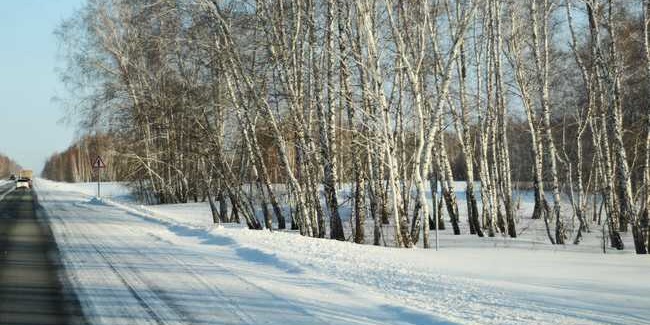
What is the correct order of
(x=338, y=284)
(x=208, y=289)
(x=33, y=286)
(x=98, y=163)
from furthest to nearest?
(x=98, y=163) < (x=33, y=286) < (x=338, y=284) < (x=208, y=289)

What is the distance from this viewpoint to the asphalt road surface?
235 inches

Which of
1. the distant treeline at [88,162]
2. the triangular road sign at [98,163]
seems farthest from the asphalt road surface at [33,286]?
the triangular road sign at [98,163]

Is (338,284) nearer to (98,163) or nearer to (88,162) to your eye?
(98,163)

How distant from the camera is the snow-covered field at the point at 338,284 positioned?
5.77m

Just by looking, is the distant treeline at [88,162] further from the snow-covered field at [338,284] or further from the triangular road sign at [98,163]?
the snow-covered field at [338,284]

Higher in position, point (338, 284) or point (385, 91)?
point (385, 91)

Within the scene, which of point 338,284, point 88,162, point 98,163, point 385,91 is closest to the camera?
point 338,284

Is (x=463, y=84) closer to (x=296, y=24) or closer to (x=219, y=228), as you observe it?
(x=296, y=24)

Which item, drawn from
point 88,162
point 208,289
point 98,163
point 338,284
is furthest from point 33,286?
point 88,162

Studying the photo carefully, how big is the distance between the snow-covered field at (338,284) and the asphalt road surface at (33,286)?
260 mm

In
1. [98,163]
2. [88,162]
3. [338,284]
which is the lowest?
[338,284]

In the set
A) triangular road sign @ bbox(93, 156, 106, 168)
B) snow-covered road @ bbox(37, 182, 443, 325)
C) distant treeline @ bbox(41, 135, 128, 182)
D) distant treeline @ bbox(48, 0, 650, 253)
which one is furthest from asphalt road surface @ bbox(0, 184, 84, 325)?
triangular road sign @ bbox(93, 156, 106, 168)

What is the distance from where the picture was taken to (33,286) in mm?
7637

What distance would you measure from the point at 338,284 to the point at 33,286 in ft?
13.9
